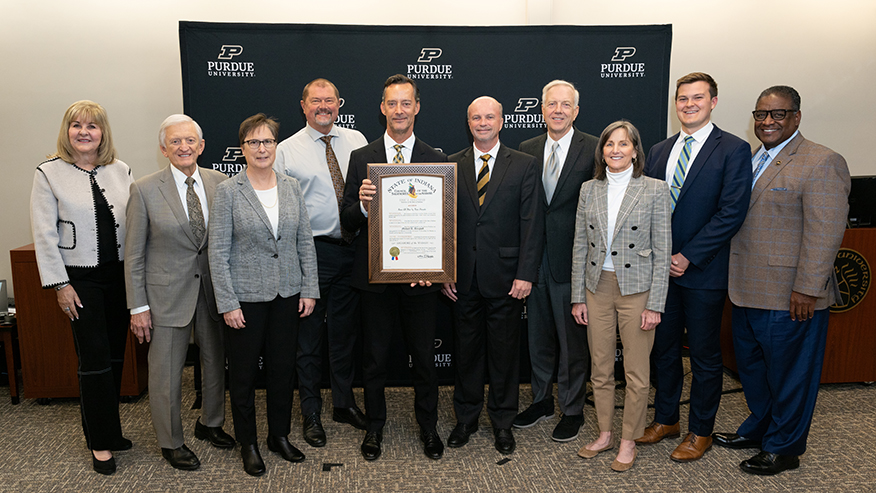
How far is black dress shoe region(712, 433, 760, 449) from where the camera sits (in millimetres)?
3033

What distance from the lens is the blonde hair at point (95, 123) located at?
2.65 m

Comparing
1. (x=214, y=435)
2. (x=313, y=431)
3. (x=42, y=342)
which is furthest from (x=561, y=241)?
(x=42, y=342)

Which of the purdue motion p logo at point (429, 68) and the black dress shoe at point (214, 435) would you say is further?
the purdue motion p logo at point (429, 68)

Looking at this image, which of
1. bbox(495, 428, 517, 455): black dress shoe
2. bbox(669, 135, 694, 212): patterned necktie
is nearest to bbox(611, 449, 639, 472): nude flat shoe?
bbox(495, 428, 517, 455): black dress shoe

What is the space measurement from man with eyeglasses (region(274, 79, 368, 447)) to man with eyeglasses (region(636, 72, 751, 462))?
5.68 ft

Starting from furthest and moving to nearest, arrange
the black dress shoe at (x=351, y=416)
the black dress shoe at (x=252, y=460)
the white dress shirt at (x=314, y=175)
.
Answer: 1. the black dress shoe at (x=351, y=416)
2. the white dress shirt at (x=314, y=175)
3. the black dress shoe at (x=252, y=460)

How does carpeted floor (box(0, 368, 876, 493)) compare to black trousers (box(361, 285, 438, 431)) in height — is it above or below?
below

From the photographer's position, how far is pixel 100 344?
2.77 metres

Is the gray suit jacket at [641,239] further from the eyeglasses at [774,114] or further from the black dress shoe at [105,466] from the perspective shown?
the black dress shoe at [105,466]

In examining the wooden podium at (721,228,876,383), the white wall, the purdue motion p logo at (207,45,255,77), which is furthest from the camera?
the white wall

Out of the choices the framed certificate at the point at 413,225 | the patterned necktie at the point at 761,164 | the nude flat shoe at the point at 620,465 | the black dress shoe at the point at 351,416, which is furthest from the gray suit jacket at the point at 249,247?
the patterned necktie at the point at 761,164

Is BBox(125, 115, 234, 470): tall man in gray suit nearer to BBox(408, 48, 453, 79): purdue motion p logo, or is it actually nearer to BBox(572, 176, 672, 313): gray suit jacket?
BBox(408, 48, 453, 79): purdue motion p logo

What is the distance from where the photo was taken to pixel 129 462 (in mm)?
2906

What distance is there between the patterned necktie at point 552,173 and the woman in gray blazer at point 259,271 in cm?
132
